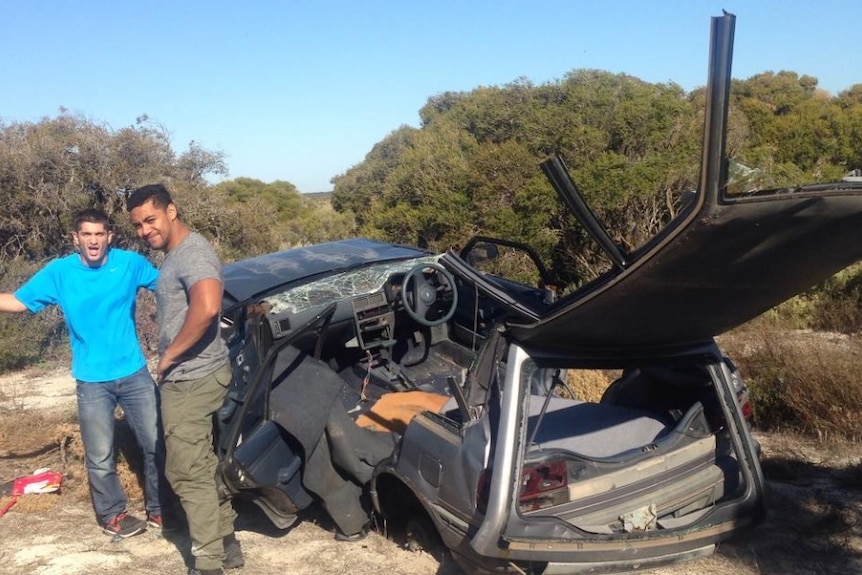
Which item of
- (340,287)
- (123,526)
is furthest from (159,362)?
(340,287)

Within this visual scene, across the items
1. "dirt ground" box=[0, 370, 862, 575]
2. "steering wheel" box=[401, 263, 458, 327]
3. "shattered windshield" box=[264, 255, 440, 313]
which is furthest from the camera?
"steering wheel" box=[401, 263, 458, 327]

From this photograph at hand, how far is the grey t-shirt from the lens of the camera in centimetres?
406

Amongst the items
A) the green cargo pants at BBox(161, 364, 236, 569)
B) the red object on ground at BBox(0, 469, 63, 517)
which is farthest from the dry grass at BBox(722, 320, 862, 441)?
the red object on ground at BBox(0, 469, 63, 517)

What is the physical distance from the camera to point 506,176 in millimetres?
13234

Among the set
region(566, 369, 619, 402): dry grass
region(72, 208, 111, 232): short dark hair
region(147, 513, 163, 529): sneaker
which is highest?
region(72, 208, 111, 232): short dark hair

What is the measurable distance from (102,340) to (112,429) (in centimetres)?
55

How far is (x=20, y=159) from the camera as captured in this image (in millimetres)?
13102

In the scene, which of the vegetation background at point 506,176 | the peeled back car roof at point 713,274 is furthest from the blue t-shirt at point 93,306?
the vegetation background at point 506,176

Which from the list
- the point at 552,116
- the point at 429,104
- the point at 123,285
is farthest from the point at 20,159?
the point at 429,104

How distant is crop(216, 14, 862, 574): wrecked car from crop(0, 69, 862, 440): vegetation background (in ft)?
16.3

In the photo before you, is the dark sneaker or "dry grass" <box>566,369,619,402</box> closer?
the dark sneaker

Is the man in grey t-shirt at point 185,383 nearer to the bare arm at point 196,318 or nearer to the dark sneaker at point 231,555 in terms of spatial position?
the bare arm at point 196,318

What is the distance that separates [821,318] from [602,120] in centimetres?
643

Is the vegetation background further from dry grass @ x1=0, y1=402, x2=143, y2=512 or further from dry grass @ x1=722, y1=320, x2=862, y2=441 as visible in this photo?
dry grass @ x1=0, y1=402, x2=143, y2=512
